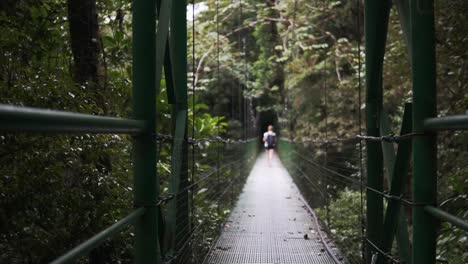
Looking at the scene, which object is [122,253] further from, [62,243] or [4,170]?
[4,170]

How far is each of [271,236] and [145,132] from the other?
98.2 inches

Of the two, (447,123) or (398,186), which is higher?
(447,123)

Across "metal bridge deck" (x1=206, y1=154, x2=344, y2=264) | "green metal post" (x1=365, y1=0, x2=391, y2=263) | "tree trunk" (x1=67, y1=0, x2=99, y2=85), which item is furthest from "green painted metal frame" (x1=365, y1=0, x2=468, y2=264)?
"tree trunk" (x1=67, y1=0, x2=99, y2=85)

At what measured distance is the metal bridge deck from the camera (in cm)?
307

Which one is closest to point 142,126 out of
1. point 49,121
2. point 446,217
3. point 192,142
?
point 49,121

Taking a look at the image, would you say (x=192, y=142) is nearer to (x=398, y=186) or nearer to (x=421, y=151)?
(x=398, y=186)

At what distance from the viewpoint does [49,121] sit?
0.77m

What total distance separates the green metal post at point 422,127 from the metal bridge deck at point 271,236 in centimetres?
156

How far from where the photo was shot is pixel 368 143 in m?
2.31

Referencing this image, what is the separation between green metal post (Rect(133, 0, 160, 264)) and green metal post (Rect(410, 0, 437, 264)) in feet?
2.27

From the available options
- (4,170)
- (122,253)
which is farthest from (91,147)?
(122,253)

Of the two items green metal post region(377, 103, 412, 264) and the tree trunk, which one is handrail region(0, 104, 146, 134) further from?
the tree trunk

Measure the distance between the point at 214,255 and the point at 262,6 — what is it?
28.8 feet

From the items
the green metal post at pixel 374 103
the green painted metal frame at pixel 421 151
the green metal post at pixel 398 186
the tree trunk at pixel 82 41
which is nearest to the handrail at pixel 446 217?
the green painted metal frame at pixel 421 151
